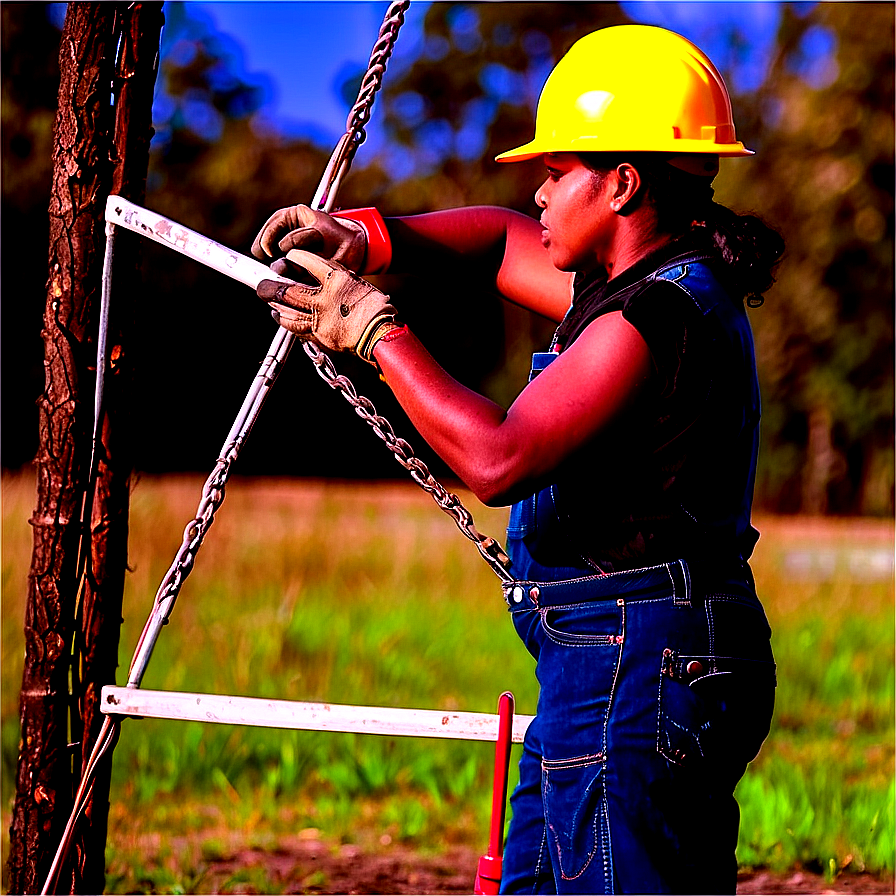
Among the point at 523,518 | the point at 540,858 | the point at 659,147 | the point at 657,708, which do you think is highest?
the point at 659,147

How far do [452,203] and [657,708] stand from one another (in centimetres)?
2374

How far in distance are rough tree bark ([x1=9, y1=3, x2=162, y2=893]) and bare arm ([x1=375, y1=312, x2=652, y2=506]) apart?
109 cm

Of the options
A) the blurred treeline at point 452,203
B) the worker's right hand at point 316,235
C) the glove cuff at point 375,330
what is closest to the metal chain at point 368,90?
the worker's right hand at point 316,235

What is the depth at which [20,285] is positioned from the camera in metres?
19.6

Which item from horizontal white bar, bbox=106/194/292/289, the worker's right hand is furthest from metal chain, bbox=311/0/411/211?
horizontal white bar, bbox=106/194/292/289

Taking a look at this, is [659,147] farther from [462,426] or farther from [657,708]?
[657,708]

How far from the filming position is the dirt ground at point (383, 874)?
11.8 feet

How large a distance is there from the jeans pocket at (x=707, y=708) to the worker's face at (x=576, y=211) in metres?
0.63

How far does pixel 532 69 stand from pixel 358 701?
2218cm

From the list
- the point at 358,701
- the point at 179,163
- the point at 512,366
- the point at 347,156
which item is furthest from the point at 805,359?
the point at 347,156

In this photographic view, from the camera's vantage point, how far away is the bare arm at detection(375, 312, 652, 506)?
1.79 m

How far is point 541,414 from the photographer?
180cm

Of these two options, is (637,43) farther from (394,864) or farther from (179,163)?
(179,163)

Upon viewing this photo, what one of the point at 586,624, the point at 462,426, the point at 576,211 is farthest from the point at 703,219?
the point at 586,624
